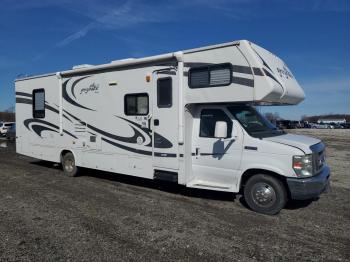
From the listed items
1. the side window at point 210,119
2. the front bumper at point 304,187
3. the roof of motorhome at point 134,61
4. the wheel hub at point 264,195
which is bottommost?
the wheel hub at point 264,195

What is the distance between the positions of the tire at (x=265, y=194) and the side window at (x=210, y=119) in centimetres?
130

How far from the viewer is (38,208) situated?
6938mm

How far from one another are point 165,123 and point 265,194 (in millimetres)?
2646

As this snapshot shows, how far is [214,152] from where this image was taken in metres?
7.28

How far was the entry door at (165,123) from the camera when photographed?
303 inches

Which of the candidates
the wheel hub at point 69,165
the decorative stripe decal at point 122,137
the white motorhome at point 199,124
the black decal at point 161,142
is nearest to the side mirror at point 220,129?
the white motorhome at point 199,124

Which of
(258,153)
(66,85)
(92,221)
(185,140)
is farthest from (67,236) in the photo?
(66,85)

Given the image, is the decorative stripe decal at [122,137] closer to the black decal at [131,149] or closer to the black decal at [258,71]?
the black decal at [131,149]

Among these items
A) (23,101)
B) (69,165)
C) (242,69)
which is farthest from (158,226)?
(23,101)

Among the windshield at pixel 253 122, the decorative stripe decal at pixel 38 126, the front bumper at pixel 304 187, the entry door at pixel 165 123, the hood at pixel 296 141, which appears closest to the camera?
the front bumper at pixel 304 187

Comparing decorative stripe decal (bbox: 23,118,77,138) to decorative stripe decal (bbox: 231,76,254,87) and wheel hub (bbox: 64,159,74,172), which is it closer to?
wheel hub (bbox: 64,159,74,172)

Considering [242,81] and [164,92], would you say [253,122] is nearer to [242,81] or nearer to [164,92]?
[242,81]

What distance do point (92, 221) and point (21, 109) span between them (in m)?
7.02

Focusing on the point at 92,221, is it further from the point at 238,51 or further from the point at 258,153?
the point at 238,51
